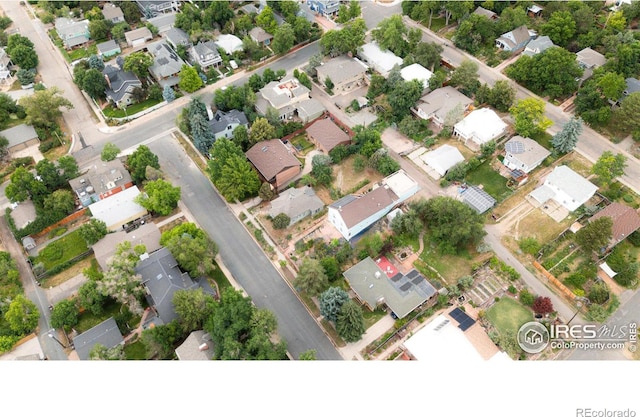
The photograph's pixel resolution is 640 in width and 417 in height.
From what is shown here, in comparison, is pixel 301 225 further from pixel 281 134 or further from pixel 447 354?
pixel 447 354

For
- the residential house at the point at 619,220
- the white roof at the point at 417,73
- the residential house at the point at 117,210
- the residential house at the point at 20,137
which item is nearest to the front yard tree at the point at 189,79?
the residential house at the point at 20,137

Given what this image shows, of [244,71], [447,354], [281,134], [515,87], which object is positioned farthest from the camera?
[244,71]

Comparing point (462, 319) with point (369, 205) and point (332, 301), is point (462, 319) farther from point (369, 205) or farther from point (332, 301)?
point (369, 205)

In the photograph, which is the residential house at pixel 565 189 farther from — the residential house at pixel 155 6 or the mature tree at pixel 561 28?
the residential house at pixel 155 6

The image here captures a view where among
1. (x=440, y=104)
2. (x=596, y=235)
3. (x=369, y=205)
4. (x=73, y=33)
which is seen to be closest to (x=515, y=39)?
(x=440, y=104)

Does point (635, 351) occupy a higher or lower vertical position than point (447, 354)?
lower

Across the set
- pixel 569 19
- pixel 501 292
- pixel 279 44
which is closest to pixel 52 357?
pixel 501 292
